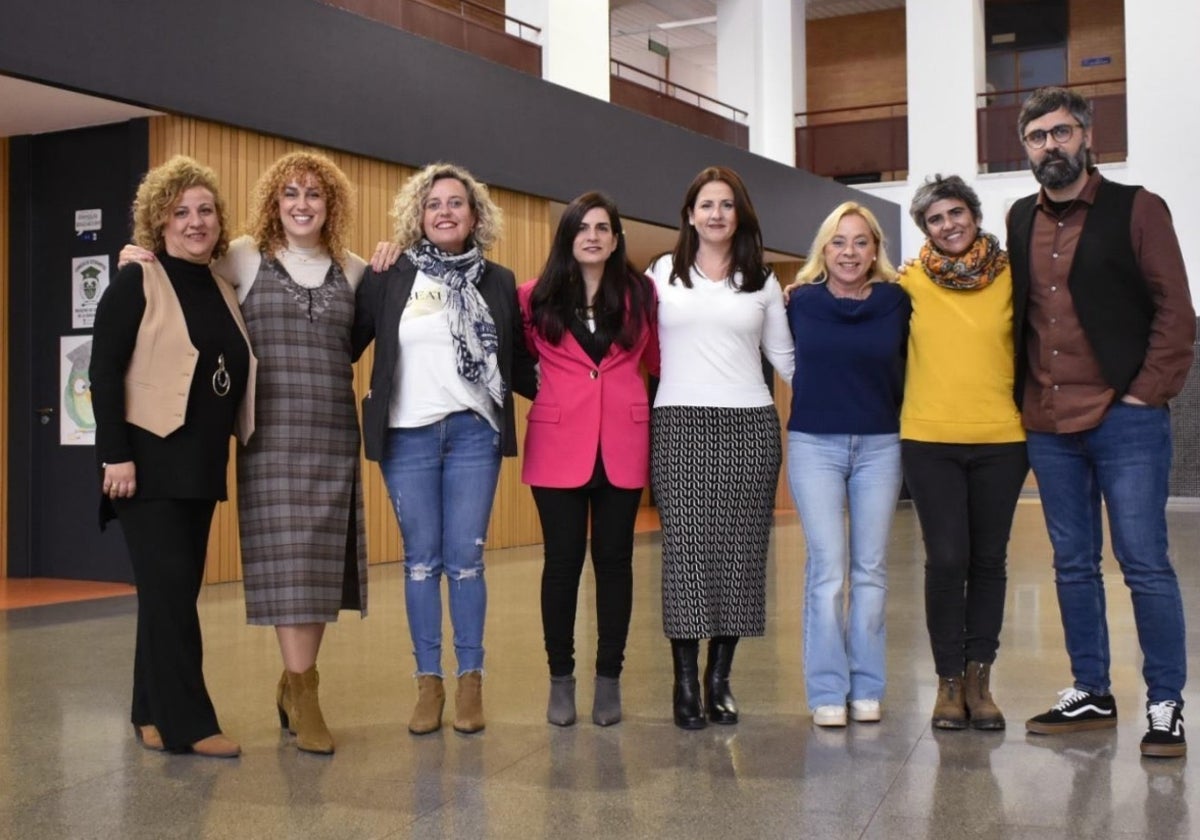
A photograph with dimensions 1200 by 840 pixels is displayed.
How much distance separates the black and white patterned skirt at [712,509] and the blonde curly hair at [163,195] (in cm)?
142

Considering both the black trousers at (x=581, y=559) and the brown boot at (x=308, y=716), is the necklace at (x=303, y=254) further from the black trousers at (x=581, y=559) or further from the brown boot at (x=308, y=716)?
the brown boot at (x=308, y=716)

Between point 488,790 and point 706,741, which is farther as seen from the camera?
point 706,741

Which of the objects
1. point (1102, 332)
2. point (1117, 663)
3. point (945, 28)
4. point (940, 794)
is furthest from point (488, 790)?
point (945, 28)

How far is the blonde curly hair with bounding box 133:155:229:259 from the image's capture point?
3484 millimetres

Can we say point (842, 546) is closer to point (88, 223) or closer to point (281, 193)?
point (281, 193)

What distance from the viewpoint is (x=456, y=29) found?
999cm

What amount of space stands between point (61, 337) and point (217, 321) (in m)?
5.23

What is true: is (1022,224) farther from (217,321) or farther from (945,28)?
(945,28)

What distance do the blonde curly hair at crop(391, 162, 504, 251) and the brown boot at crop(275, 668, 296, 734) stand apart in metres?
1.29

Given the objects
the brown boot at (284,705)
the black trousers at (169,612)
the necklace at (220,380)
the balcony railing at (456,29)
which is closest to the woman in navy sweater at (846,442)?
the brown boot at (284,705)

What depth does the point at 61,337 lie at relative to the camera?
8148mm

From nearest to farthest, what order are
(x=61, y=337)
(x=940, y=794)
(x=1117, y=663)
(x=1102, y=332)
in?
(x=940, y=794) < (x=1102, y=332) < (x=1117, y=663) < (x=61, y=337)

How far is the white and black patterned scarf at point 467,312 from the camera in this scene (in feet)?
11.9

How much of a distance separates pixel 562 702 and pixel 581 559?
0.42 metres
